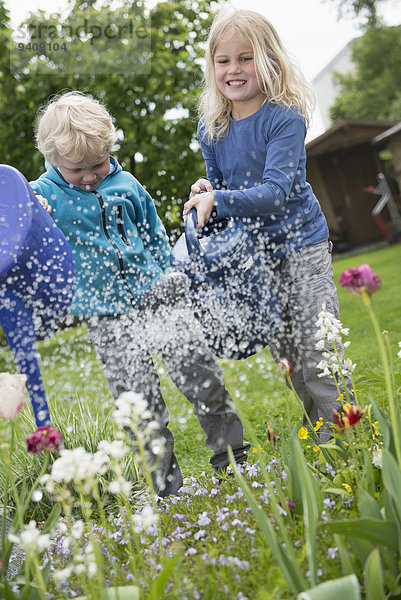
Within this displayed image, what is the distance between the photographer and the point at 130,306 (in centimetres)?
262

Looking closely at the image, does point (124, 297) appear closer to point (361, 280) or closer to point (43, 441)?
point (43, 441)

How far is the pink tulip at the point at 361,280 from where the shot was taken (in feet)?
4.20

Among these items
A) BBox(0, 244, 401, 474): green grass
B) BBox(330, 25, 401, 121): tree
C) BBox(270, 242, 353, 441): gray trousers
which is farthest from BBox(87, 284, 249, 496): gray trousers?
BBox(330, 25, 401, 121): tree

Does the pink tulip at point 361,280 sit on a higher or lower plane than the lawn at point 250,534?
higher

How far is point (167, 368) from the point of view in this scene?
8.65ft

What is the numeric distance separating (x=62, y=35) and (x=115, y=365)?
895 centimetres

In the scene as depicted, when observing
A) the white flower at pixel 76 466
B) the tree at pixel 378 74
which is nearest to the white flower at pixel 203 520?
the white flower at pixel 76 466

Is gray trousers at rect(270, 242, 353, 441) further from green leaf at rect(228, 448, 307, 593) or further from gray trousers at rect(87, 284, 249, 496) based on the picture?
green leaf at rect(228, 448, 307, 593)

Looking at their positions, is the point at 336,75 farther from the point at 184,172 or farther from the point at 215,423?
the point at 215,423

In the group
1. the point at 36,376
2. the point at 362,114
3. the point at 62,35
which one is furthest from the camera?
the point at 362,114

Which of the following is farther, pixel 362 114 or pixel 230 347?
pixel 362 114

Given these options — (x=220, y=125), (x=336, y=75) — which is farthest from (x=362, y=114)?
(x=220, y=125)

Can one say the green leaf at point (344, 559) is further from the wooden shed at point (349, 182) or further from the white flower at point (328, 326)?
the wooden shed at point (349, 182)

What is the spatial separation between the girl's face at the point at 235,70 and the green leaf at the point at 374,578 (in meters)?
1.82
